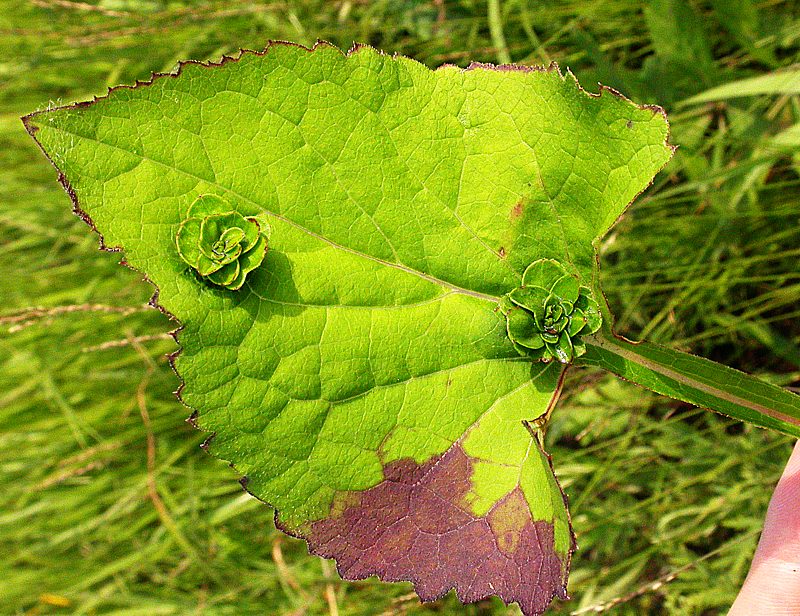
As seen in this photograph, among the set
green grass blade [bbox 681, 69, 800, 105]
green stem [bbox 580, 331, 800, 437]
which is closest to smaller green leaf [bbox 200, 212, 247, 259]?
green stem [bbox 580, 331, 800, 437]

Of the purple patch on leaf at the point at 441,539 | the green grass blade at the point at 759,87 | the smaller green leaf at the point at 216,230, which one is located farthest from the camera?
the green grass blade at the point at 759,87

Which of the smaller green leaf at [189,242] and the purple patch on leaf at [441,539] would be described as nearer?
the smaller green leaf at [189,242]

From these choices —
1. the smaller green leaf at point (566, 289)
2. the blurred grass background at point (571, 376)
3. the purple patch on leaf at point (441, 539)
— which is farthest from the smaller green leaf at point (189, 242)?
the blurred grass background at point (571, 376)

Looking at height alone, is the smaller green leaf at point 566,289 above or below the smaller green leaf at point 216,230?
below

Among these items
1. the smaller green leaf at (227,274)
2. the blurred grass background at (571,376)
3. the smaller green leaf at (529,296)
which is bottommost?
the blurred grass background at (571,376)

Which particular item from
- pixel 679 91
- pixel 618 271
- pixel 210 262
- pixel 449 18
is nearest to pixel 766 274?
pixel 618 271

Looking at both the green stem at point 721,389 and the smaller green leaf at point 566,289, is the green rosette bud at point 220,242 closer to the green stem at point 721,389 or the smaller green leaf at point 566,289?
the smaller green leaf at point 566,289
